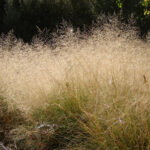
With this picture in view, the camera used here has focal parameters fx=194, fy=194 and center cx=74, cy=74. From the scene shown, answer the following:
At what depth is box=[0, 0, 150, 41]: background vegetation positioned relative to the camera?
918 centimetres

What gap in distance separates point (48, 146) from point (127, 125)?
73 centimetres

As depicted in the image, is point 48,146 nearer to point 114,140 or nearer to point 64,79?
point 114,140

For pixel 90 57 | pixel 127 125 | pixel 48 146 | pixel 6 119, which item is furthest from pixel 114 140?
pixel 90 57

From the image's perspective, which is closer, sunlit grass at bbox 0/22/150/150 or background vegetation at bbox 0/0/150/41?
sunlit grass at bbox 0/22/150/150

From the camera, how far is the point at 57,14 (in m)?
9.29

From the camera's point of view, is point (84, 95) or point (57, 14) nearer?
point (84, 95)

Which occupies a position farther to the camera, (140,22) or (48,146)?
(140,22)

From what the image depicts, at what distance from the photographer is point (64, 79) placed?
7.33 ft

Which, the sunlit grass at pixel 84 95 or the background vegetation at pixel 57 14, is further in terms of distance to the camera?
the background vegetation at pixel 57 14

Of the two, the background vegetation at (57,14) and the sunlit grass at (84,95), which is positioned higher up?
the background vegetation at (57,14)

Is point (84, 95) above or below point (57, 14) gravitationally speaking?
below

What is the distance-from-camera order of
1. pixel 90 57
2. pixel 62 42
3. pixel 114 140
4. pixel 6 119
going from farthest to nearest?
pixel 62 42
pixel 90 57
pixel 6 119
pixel 114 140

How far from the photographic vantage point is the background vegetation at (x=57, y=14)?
918cm

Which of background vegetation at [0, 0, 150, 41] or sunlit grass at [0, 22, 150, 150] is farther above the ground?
background vegetation at [0, 0, 150, 41]
